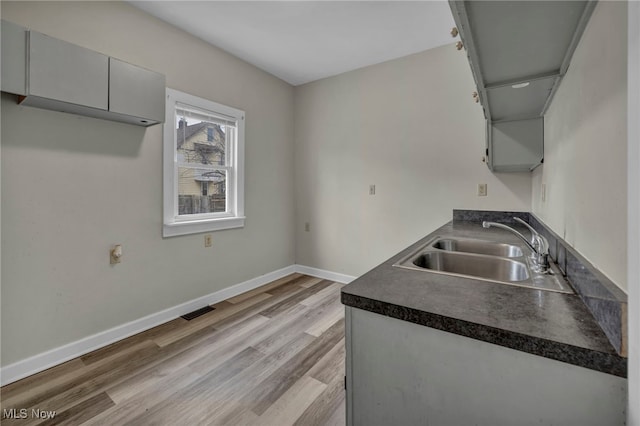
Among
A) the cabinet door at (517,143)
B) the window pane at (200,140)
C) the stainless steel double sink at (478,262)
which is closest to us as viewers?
the stainless steel double sink at (478,262)

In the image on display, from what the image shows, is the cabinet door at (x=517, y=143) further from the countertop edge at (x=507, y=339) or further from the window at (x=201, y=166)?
the window at (x=201, y=166)

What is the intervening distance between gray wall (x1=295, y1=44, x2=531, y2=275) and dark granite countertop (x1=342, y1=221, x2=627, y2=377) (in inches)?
81.2

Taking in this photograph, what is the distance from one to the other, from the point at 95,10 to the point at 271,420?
9.64ft

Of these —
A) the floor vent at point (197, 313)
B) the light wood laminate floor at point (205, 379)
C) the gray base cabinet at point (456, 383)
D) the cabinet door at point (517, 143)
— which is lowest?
the light wood laminate floor at point (205, 379)

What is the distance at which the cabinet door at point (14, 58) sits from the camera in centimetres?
151

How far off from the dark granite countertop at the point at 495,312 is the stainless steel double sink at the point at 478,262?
0.14 m

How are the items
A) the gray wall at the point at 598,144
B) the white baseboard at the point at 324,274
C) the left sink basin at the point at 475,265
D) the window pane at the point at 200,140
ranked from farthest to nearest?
the white baseboard at the point at 324,274 < the window pane at the point at 200,140 < the left sink basin at the point at 475,265 < the gray wall at the point at 598,144

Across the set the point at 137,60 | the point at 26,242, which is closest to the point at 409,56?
the point at 137,60

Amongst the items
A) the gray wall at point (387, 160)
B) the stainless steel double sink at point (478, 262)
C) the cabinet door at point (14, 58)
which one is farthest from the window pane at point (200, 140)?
the stainless steel double sink at point (478, 262)

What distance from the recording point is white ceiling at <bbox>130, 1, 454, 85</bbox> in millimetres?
2217

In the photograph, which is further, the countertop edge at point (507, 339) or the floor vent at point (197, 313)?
the floor vent at point (197, 313)

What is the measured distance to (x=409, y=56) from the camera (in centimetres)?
300

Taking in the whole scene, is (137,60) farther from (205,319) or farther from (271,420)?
(271,420)

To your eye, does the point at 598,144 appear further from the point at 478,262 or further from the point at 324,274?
the point at 324,274
